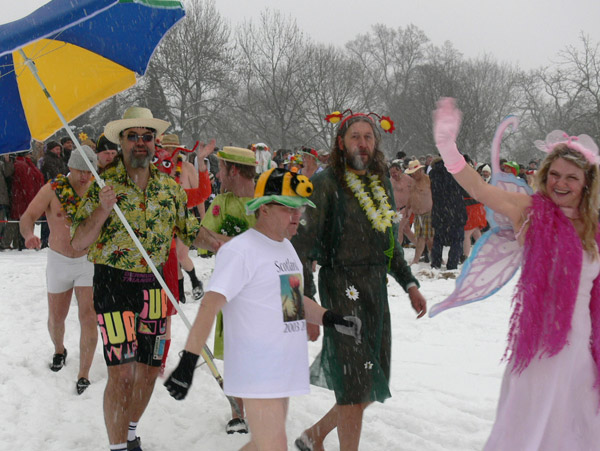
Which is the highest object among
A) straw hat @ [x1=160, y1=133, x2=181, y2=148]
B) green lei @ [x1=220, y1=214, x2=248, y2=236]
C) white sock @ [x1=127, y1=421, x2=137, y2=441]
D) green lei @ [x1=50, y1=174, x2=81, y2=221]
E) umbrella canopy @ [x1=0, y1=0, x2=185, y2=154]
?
umbrella canopy @ [x1=0, y1=0, x2=185, y2=154]

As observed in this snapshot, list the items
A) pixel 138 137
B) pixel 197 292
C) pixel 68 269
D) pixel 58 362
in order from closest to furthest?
1. pixel 138 137
2. pixel 68 269
3. pixel 58 362
4. pixel 197 292

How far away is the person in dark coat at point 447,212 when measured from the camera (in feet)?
37.0

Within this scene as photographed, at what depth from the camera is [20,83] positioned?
4438 millimetres

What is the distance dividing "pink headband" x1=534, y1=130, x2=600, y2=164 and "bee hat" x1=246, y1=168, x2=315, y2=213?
4.64ft

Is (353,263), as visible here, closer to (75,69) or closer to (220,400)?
(220,400)

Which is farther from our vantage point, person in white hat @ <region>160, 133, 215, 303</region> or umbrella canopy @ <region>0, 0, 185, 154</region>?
person in white hat @ <region>160, 133, 215, 303</region>

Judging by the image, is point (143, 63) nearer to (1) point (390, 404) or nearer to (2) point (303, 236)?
(2) point (303, 236)

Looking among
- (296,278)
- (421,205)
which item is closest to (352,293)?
(296,278)

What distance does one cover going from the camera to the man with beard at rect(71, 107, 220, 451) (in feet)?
13.1

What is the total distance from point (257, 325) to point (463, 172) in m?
1.34

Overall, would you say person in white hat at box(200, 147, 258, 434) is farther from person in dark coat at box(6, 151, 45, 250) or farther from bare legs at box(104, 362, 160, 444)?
person in dark coat at box(6, 151, 45, 250)

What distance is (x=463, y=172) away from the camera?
3311 millimetres

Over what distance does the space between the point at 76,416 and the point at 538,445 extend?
3716 millimetres

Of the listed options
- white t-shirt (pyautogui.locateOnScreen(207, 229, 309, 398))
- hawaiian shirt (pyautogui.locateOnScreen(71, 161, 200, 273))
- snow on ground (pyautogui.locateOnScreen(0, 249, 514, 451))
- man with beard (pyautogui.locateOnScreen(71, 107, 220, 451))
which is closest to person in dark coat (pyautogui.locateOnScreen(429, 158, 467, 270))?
snow on ground (pyautogui.locateOnScreen(0, 249, 514, 451))
